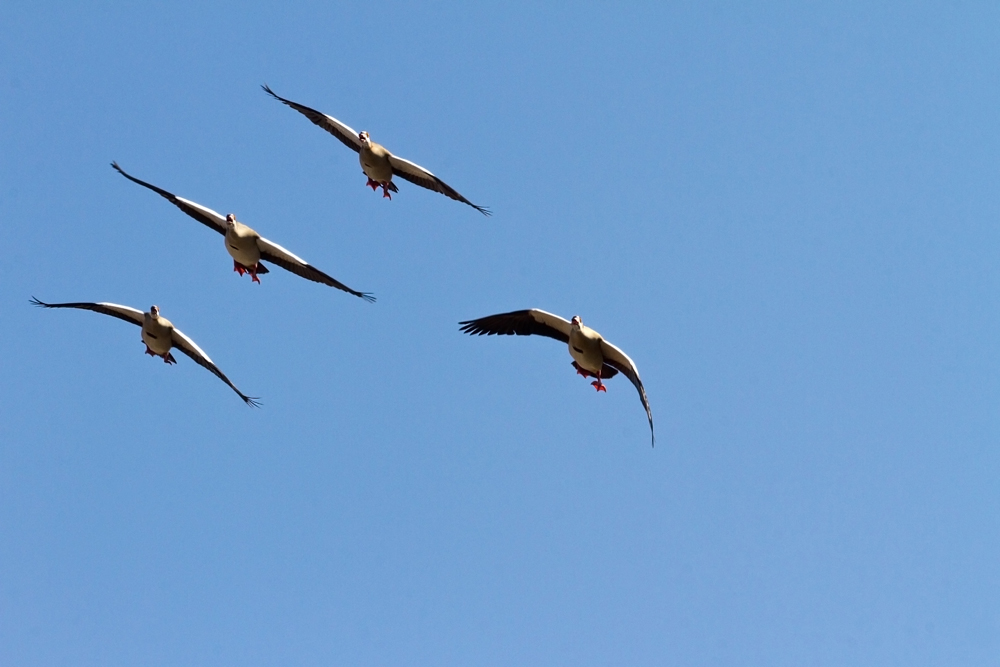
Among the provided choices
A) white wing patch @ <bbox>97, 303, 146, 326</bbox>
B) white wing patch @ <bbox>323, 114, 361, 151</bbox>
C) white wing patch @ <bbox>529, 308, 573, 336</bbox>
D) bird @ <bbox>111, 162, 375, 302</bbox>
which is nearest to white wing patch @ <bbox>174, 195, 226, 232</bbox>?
bird @ <bbox>111, 162, 375, 302</bbox>

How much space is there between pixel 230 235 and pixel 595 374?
881cm

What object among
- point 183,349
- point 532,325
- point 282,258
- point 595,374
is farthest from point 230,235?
point 595,374

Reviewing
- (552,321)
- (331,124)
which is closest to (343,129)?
(331,124)

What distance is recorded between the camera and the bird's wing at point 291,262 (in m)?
24.1

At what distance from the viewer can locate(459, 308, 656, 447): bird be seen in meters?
21.8

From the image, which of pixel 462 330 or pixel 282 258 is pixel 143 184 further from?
pixel 462 330

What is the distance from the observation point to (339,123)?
27812 millimetres

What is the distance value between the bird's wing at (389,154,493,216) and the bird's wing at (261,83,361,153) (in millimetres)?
1117

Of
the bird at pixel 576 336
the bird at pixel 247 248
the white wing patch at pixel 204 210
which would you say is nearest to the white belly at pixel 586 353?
the bird at pixel 576 336

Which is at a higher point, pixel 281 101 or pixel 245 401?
pixel 281 101

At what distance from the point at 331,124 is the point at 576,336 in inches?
408

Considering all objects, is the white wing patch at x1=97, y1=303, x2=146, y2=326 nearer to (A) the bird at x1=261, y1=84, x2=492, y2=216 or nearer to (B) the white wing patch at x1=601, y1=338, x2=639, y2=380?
(A) the bird at x1=261, y1=84, x2=492, y2=216

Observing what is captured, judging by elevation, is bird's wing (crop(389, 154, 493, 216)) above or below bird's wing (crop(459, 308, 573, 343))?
above

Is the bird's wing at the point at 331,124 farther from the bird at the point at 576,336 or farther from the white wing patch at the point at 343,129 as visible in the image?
the bird at the point at 576,336
